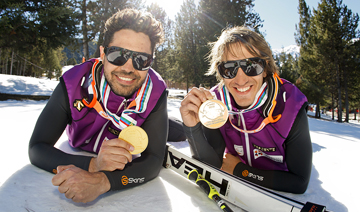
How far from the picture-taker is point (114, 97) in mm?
2516

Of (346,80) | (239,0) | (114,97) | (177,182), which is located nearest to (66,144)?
(114,97)

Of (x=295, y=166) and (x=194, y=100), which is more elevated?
(x=194, y=100)

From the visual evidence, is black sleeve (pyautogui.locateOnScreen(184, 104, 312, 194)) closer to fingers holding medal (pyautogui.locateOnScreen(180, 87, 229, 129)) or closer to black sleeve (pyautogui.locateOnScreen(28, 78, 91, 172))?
fingers holding medal (pyautogui.locateOnScreen(180, 87, 229, 129))

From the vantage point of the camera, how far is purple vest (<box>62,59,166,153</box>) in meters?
2.42

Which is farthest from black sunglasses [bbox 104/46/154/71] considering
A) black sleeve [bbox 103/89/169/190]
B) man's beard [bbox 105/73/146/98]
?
black sleeve [bbox 103/89/169/190]

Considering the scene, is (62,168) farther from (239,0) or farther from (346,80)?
(346,80)

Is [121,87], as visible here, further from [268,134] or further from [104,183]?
[268,134]

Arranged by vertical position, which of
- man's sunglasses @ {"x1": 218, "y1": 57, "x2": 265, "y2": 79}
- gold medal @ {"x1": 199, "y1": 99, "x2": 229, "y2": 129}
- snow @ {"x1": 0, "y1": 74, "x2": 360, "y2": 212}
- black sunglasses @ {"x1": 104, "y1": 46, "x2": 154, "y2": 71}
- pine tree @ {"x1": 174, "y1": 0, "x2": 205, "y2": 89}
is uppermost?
pine tree @ {"x1": 174, "y1": 0, "x2": 205, "y2": 89}

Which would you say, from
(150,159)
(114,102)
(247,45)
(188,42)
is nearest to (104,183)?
(150,159)

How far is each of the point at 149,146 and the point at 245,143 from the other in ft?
3.80

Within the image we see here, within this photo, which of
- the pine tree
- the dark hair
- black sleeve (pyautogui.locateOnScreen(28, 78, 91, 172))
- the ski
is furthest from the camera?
the pine tree

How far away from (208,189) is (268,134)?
3.11ft

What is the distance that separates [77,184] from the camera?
151 cm

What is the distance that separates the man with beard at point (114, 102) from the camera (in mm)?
2127
